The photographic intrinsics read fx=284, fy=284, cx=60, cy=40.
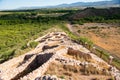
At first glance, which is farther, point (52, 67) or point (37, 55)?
point (37, 55)

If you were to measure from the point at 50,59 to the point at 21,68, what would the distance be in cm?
288

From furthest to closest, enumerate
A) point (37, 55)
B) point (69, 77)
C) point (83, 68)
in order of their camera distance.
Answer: point (37, 55)
point (83, 68)
point (69, 77)

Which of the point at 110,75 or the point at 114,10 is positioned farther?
the point at 114,10

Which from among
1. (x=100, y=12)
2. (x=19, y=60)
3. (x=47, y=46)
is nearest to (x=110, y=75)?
(x=19, y=60)

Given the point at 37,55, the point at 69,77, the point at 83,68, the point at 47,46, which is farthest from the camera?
the point at 47,46

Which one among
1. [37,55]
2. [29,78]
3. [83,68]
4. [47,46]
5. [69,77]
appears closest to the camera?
[29,78]

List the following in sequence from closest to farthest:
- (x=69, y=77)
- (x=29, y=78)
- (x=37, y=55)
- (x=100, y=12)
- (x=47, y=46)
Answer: (x=29, y=78), (x=69, y=77), (x=37, y=55), (x=47, y=46), (x=100, y=12)

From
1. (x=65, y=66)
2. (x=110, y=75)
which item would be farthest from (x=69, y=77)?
(x=110, y=75)

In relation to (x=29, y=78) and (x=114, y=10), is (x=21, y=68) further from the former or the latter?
(x=114, y=10)

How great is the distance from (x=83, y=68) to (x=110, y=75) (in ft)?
8.17

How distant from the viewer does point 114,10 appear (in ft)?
443

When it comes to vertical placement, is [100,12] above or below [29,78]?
below

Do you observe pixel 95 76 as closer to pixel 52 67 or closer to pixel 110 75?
pixel 110 75

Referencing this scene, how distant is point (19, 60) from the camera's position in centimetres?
3173
